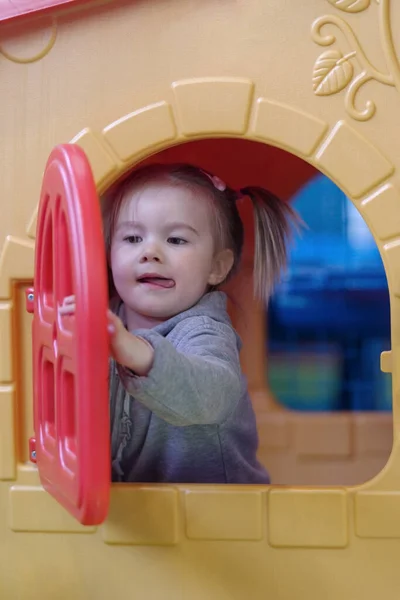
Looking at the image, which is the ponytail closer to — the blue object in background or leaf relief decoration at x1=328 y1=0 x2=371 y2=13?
the blue object in background

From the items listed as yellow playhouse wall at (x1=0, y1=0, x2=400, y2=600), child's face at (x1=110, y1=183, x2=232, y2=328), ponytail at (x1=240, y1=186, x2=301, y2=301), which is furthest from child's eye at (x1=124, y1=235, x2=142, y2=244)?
A: ponytail at (x1=240, y1=186, x2=301, y2=301)

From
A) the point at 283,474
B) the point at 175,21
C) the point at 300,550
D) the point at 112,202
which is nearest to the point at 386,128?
the point at 175,21

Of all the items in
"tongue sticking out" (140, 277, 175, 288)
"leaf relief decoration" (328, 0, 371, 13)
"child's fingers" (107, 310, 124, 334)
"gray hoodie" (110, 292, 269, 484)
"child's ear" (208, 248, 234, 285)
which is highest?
"leaf relief decoration" (328, 0, 371, 13)

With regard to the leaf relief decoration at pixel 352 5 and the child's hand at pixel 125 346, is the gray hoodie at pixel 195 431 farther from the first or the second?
the leaf relief decoration at pixel 352 5

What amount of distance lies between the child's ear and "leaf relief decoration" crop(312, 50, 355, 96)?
0.28 meters

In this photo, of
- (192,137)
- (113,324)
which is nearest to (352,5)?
(192,137)

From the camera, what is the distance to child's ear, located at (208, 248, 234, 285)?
1.12m

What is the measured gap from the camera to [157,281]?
1057 millimetres

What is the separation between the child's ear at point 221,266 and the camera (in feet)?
3.67

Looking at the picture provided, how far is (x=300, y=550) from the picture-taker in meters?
0.96

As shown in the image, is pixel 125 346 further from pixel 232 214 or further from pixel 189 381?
pixel 232 214

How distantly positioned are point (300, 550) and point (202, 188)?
0.47 meters

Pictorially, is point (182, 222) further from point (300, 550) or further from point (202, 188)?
point (300, 550)

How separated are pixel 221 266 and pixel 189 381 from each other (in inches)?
11.9
